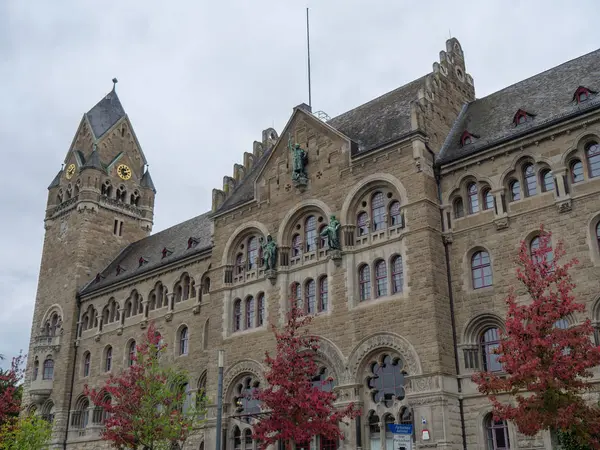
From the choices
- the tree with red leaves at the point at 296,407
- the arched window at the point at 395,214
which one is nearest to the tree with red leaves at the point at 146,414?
the tree with red leaves at the point at 296,407

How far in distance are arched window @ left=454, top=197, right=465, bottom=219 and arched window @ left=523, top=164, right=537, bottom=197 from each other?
114 inches

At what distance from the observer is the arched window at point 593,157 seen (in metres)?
26.7

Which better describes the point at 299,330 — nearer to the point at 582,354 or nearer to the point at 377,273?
the point at 377,273

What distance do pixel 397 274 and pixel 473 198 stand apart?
15.0 feet

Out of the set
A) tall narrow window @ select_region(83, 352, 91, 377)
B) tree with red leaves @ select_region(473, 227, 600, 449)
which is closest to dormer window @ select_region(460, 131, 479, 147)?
tree with red leaves @ select_region(473, 227, 600, 449)

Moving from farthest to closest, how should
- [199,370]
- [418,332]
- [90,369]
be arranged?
[90,369]
[199,370]
[418,332]

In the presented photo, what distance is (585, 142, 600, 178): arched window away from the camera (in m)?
26.7

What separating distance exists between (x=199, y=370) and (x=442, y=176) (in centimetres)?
1802

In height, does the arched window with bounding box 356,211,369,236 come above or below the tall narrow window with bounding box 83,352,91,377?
above

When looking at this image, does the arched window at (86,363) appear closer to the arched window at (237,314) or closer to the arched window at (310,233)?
the arched window at (237,314)

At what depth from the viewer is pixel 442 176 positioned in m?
31.2

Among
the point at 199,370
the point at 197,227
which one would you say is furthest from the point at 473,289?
the point at 197,227

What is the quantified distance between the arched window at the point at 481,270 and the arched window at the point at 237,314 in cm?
1257

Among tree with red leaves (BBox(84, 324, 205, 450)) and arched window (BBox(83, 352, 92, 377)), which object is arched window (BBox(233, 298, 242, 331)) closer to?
tree with red leaves (BBox(84, 324, 205, 450))
